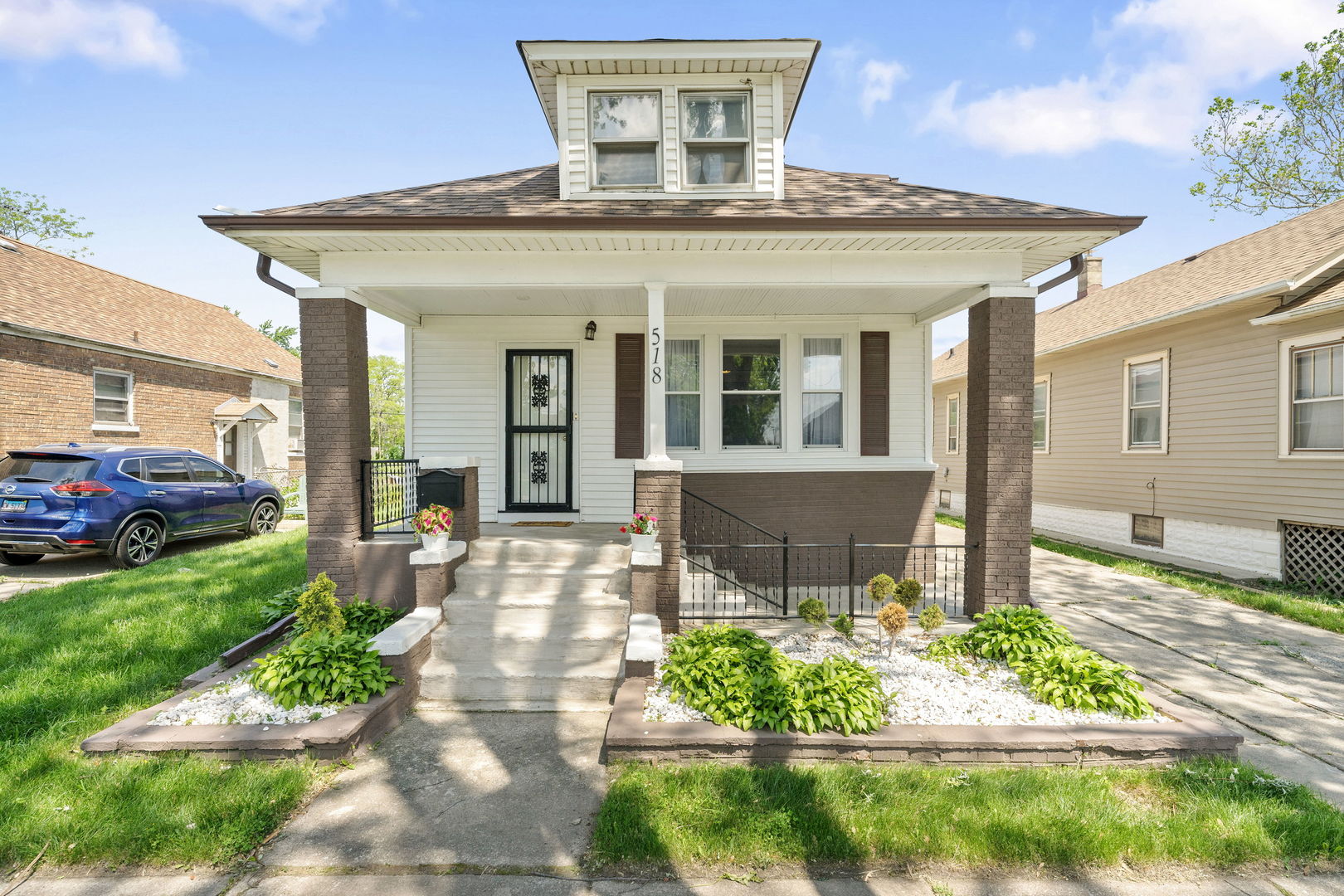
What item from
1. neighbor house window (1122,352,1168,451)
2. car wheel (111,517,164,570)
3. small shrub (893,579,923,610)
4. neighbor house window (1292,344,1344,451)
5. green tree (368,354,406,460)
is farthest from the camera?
green tree (368,354,406,460)

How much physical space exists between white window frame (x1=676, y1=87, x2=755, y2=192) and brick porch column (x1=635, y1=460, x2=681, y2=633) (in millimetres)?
3305

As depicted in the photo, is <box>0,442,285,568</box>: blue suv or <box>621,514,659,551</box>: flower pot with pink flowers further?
<box>0,442,285,568</box>: blue suv

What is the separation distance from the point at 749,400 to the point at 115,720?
6.98 meters

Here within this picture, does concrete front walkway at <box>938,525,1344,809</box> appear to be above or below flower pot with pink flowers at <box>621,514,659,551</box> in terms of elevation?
below

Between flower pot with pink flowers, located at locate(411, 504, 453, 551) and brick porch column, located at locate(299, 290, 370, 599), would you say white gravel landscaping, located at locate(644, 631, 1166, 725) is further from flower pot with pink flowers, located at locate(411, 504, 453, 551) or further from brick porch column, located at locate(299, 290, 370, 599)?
brick porch column, located at locate(299, 290, 370, 599)

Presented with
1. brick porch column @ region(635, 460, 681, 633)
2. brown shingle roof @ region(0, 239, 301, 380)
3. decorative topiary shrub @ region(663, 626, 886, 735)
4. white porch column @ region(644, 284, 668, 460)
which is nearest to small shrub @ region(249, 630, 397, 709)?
decorative topiary shrub @ region(663, 626, 886, 735)

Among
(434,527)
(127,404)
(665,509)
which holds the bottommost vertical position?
(434,527)

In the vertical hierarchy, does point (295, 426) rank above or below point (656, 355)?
below

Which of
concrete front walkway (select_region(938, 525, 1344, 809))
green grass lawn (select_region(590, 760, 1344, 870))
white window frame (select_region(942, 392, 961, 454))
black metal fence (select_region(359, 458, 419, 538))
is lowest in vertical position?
concrete front walkway (select_region(938, 525, 1344, 809))

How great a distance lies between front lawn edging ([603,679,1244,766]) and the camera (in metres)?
3.81

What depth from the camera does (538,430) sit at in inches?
340

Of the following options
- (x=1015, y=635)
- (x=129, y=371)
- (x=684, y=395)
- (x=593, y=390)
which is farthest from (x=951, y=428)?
(x=129, y=371)

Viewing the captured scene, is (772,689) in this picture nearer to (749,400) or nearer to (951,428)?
(749,400)

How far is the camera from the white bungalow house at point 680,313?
19.6ft
